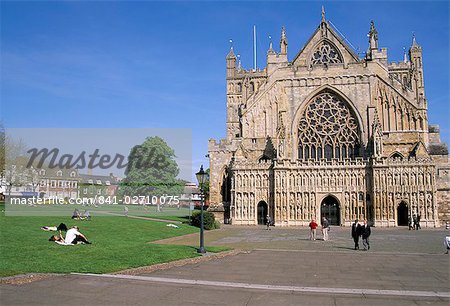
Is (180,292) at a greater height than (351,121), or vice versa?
(351,121)

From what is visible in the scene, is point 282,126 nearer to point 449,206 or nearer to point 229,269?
point 449,206

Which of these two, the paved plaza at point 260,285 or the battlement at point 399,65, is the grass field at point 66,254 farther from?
the battlement at point 399,65

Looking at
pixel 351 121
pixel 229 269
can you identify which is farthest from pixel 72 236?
pixel 351 121

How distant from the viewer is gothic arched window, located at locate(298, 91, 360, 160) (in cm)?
4709

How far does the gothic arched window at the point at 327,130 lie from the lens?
4709cm

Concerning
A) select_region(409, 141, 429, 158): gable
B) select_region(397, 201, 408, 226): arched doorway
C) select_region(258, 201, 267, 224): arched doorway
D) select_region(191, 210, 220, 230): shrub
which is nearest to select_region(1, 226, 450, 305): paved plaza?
select_region(191, 210, 220, 230): shrub

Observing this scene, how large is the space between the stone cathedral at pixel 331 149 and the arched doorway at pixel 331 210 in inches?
4.5

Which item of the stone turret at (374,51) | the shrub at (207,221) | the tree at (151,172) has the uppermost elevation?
the stone turret at (374,51)

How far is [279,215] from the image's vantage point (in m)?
43.9

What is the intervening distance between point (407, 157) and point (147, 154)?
46.2 metres

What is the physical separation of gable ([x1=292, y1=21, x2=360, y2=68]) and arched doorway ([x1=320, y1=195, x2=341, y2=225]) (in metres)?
18.3

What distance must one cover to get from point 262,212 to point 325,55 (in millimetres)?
22928

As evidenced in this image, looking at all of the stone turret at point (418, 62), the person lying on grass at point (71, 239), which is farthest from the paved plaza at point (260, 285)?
the stone turret at point (418, 62)

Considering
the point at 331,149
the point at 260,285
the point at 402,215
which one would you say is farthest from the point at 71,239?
the point at 402,215
